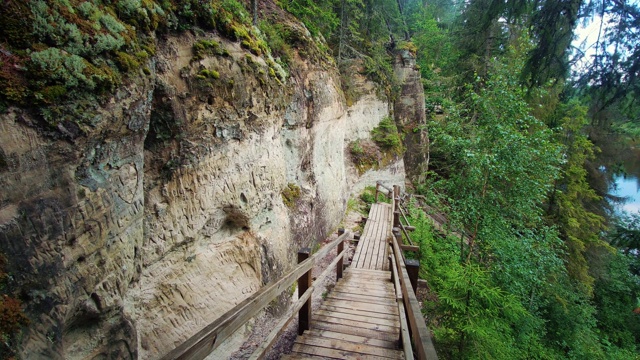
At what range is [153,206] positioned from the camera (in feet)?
14.9

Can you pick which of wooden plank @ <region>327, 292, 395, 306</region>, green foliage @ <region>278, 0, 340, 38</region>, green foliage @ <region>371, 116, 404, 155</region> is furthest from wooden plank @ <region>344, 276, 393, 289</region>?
green foliage @ <region>371, 116, 404, 155</region>

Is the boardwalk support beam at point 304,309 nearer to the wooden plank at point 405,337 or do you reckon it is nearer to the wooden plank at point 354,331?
the wooden plank at point 354,331

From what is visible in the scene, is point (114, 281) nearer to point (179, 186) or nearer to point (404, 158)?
point (179, 186)

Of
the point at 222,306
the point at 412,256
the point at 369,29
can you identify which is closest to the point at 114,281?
the point at 222,306

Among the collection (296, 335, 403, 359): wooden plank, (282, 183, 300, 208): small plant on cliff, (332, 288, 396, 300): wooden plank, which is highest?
(282, 183, 300, 208): small plant on cliff

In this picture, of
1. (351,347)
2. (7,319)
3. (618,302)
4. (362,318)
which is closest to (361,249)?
(362,318)

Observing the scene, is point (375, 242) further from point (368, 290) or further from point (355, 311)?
point (355, 311)

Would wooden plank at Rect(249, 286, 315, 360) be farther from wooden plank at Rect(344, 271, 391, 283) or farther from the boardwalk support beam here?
wooden plank at Rect(344, 271, 391, 283)

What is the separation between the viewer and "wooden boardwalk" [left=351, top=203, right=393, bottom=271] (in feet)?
25.3

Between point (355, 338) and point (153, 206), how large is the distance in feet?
11.8

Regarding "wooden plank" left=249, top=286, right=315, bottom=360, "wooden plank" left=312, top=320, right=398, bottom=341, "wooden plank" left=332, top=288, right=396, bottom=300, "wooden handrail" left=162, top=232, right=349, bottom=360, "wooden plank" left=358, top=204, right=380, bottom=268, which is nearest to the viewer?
"wooden handrail" left=162, top=232, right=349, bottom=360

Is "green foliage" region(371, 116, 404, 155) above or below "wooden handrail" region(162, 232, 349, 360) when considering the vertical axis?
above

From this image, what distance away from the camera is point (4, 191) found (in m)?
2.32

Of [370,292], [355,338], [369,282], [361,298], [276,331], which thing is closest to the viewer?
[276,331]
